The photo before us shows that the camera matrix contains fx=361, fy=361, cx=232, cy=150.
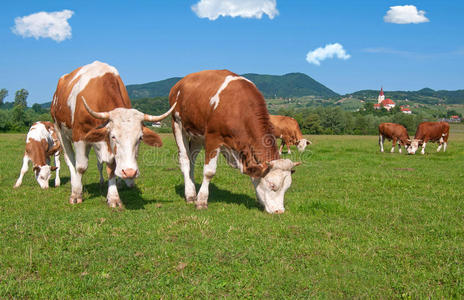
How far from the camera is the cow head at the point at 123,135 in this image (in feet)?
21.7

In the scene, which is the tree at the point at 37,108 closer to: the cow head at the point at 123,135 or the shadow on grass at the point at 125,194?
the shadow on grass at the point at 125,194

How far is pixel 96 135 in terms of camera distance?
7152 millimetres

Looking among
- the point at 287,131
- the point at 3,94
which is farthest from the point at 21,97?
the point at 287,131

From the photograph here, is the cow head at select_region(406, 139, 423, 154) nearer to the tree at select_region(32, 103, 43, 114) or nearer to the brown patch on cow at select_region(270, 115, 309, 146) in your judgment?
the brown patch on cow at select_region(270, 115, 309, 146)

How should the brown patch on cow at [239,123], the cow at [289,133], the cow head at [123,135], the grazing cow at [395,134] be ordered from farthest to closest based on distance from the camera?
the grazing cow at [395,134] < the cow at [289,133] < the brown patch on cow at [239,123] < the cow head at [123,135]

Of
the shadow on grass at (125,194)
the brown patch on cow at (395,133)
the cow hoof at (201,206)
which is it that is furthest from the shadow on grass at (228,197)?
the brown patch on cow at (395,133)

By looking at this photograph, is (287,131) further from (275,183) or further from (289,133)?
(275,183)

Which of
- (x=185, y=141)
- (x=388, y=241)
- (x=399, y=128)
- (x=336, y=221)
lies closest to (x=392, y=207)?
(x=336, y=221)

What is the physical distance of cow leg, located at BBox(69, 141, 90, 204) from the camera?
7887 mm

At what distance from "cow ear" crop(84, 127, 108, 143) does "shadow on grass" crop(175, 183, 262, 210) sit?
2924 millimetres

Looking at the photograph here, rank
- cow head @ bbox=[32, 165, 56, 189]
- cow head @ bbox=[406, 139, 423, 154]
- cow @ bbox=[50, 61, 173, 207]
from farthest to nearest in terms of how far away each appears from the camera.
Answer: cow head @ bbox=[406, 139, 423, 154]
cow head @ bbox=[32, 165, 56, 189]
cow @ bbox=[50, 61, 173, 207]

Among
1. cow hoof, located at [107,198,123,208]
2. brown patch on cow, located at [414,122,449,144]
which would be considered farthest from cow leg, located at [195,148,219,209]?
brown patch on cow, located at [414,122,449,144]

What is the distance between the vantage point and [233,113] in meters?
7.32

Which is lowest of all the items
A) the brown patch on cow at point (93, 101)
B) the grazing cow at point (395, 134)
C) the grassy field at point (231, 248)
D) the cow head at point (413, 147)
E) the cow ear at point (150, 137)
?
the cow head at point (413, 147)
